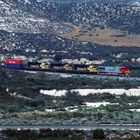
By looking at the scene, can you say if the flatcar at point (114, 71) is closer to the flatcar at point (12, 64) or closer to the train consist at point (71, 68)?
the train consist at point (71, 68)

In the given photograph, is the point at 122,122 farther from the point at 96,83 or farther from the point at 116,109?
the point at 96,83

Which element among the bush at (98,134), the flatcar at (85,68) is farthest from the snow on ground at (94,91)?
the bush at (98,134)

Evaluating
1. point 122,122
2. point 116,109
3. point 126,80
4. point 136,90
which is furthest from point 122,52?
point 122,122

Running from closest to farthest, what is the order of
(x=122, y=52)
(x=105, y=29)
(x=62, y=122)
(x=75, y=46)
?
(x=62, y=122)
(x=122, y=52)
(x=75, y=46)
(x=105, y=29)

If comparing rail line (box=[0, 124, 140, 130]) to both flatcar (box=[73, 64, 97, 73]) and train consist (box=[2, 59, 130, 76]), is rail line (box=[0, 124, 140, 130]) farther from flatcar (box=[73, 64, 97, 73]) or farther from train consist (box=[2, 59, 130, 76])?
flatcar (box=[73, 64, 97, 73])

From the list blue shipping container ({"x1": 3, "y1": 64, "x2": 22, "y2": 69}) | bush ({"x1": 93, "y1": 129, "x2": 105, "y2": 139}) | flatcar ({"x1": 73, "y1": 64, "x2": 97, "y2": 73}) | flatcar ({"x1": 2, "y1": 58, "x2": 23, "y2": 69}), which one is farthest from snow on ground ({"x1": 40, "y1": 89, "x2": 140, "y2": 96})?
bush ({"x1": 93, "y1": 129, "x2": 105, "y2": 139})

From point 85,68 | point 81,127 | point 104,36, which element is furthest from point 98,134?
point 104,36
